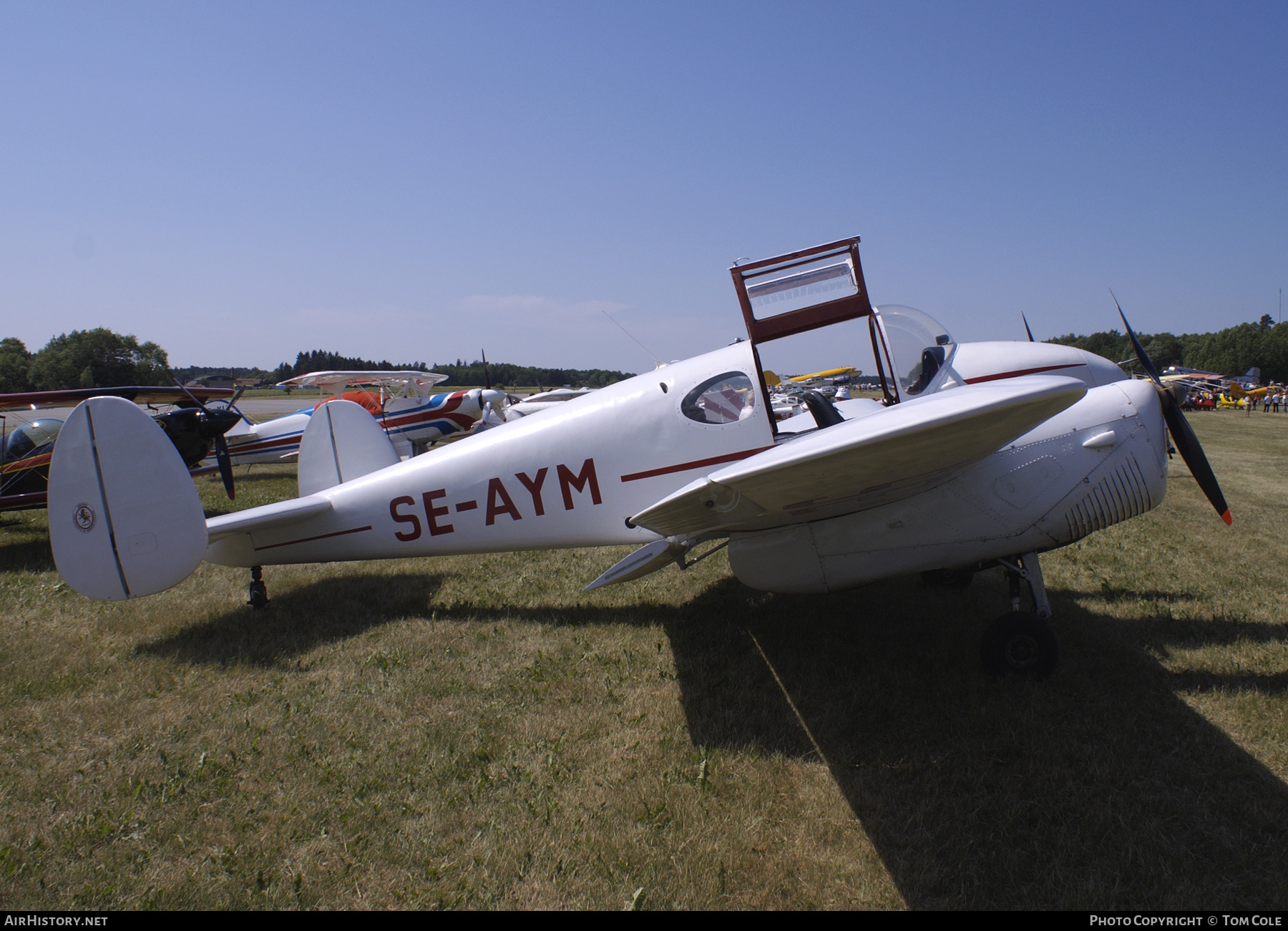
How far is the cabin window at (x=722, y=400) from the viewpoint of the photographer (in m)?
4.11

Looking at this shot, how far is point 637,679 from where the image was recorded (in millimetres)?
3861

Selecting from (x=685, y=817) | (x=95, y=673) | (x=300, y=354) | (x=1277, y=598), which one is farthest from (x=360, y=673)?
(x=300, y=354)

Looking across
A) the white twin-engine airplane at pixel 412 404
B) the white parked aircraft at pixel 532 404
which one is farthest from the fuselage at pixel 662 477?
the white twin-engine airplane at pixel 412 404

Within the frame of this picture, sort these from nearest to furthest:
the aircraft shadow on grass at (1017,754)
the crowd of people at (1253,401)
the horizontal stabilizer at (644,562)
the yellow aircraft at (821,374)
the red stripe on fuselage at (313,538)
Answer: the aircraft shadow on grass at (1017,754) < the horizontal stabilizer at (644,562) < the yellow aircraft at (821,374) < the red stripe on fuselage at (313,538) < the crowd of people at (1253,401)

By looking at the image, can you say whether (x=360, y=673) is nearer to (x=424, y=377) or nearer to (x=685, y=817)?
(x=685, y=817)

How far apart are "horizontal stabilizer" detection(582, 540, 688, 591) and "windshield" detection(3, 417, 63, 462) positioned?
8.50 metres

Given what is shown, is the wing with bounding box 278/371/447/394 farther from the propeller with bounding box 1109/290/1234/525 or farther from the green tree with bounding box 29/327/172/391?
the green tree with bounding box 29/327/172/391

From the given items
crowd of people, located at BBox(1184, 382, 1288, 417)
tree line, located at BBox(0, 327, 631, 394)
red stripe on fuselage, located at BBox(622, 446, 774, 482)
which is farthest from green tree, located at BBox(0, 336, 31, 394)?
crowd of people, located at BBox(1184, 382, 1288, 417)

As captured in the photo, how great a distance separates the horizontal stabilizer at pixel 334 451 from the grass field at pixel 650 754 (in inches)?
43.6

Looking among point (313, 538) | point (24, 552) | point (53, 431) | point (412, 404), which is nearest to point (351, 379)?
point (412, 404)

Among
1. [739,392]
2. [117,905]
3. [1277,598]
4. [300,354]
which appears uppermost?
[300,354]

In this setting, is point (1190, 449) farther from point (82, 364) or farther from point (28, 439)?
point (82, 364)

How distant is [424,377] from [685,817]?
18.0 m

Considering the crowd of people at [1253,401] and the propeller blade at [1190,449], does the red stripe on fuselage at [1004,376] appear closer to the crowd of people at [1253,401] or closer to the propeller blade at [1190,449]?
the propeller blade at [1190,449]
